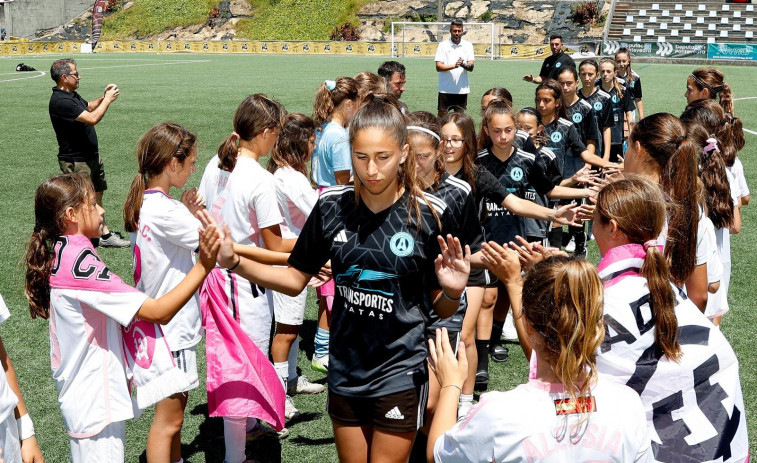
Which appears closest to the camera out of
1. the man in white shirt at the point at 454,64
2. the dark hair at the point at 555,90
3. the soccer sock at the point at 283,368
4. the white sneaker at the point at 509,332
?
the soccer sock at the point at 283,368

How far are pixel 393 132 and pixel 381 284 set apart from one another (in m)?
0.69

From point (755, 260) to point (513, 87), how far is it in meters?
18.0

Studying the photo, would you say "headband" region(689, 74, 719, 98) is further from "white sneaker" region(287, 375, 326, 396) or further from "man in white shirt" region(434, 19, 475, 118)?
"man in white shirt" region(434, 19, 475, 118)

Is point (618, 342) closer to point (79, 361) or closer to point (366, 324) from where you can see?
point (366, 324)

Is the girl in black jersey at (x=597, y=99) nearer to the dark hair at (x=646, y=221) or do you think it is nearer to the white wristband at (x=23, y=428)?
the dark hair at (x=646, y=221)

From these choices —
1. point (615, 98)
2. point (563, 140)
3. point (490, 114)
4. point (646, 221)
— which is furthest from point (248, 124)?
point (615, 98)

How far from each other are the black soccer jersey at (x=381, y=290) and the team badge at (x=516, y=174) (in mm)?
2557

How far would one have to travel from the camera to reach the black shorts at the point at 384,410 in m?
3.31

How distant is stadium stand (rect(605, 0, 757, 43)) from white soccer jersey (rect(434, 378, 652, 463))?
4516cm

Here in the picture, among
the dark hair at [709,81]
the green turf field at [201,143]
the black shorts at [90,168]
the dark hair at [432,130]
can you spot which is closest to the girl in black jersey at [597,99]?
the green turf field at [201,143]

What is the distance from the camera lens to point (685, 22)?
45.6 metres

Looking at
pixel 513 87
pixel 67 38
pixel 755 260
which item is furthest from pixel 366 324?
pixel 67 38

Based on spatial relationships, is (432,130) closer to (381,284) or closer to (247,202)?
(247,202)

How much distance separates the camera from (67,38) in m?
60.1
